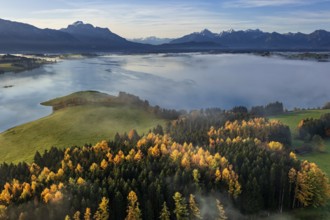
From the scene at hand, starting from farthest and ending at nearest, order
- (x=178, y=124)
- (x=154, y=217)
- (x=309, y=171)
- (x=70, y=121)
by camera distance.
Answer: (x=70, y=121) → (x=178, y=124) → (x=309, y=171) → (x=154, y=217)

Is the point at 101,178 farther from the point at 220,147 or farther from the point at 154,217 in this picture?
the point at 220,147

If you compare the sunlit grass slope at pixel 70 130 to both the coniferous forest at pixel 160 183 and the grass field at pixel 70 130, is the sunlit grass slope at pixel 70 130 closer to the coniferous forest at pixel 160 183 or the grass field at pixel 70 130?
the grass field at pixel 70 130

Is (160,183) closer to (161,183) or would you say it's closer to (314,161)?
(161,183)

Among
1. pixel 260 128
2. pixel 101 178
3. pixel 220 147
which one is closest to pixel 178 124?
pixel 260 128

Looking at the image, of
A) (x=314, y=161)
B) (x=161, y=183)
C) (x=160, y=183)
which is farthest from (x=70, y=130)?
(x=314, y=161)

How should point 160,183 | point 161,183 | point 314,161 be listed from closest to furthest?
point 161,183
point 160,183
point 314,161

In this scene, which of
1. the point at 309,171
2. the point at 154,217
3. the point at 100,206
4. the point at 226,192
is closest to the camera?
the point at 100,206
